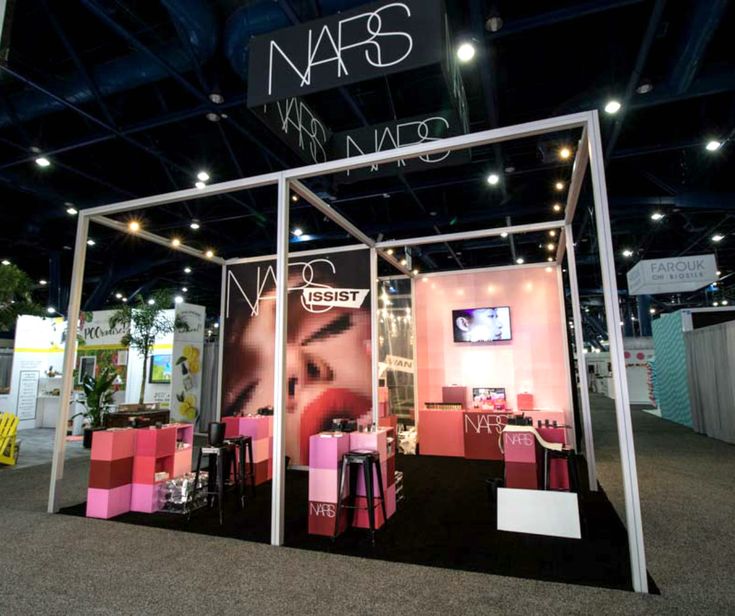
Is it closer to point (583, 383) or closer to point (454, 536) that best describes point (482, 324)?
point (583, 383)

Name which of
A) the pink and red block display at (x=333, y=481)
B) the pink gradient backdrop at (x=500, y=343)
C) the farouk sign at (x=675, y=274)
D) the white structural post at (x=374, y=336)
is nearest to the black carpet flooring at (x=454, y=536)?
the pink and red block display at (x=333, y=481)

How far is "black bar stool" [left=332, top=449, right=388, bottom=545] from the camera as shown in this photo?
3.17 meters

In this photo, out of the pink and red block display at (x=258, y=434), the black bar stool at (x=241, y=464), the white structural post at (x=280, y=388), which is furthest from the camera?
the pink and red block display at (x=258, y=434)

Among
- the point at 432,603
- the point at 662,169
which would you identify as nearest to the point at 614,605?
the point at 432,603

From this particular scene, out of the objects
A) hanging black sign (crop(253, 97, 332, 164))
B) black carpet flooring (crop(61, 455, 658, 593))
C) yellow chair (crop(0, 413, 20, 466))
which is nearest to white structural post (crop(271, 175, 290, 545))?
black carpet flooring (crop(61, 455, 658, 593))

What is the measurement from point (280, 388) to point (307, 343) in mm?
2590

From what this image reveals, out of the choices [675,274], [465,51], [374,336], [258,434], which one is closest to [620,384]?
[465,51]

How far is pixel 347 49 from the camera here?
2.23 meters

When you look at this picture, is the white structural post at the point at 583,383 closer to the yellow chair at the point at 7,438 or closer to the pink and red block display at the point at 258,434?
the pink and red block display at the point at 258,434

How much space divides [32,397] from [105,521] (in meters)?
8.83

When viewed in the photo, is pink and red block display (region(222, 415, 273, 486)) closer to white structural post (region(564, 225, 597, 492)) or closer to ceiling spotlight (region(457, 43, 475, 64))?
white structural post (region(564, 225, 597, 492))

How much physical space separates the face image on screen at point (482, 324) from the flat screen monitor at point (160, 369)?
5.93 m

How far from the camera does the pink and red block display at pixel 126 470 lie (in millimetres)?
3809

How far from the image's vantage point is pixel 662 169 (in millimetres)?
7082
